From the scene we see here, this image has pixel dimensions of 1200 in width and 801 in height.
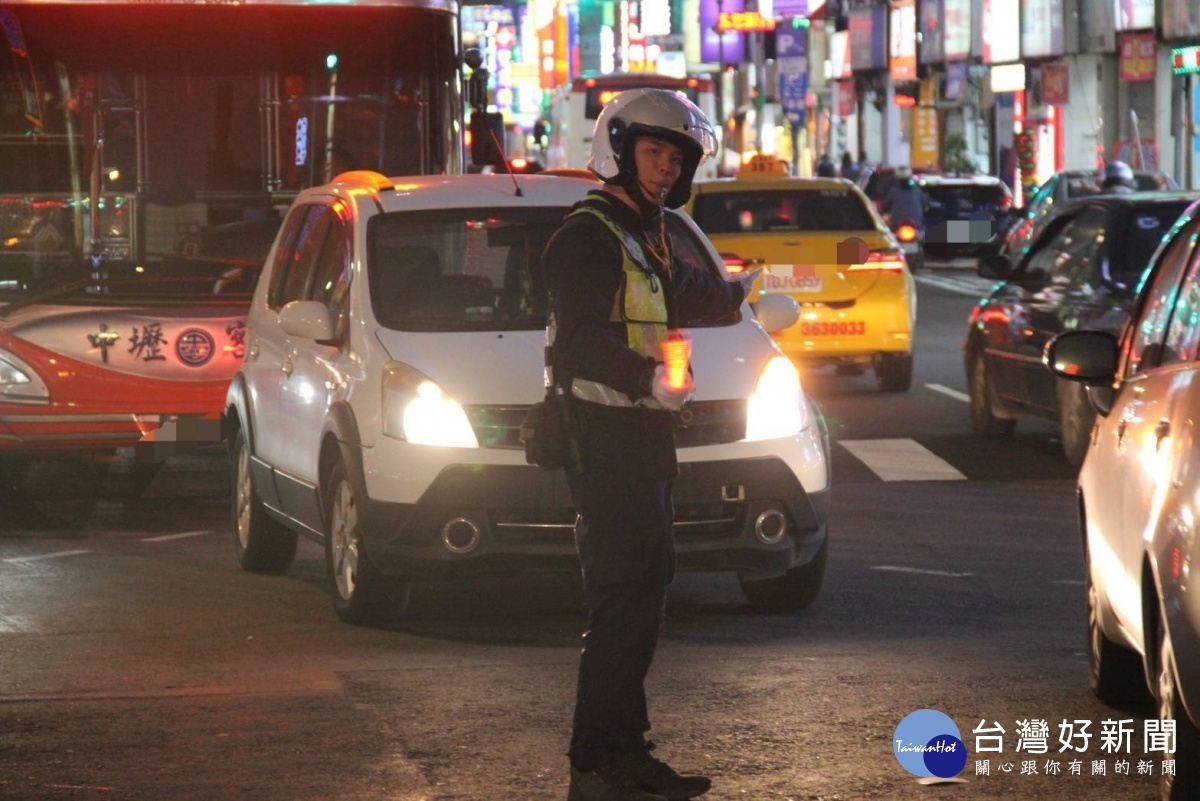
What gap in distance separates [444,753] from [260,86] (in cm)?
790

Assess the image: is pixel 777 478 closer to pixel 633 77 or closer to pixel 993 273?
pixel 993 273

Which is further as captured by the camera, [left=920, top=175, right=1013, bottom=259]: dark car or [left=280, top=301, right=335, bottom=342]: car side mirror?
[left=920, top=175, right=1013, bottom=259]: dark car

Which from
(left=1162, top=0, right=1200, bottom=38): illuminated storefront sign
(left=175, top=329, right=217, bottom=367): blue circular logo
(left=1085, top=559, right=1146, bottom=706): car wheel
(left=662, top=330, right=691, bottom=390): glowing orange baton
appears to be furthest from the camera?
(left=1162, top=0, right=1200, bottom=38): illuminated storefront sign

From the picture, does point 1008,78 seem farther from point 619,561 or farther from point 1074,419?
point 619,561

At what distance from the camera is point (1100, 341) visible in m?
7.07

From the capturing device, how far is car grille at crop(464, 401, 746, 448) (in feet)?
28.6

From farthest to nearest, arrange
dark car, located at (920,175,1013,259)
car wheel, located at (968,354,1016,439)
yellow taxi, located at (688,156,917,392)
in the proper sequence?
dark car, located at (920,175,1013,259) → yellow taxi, located at (688,156,917,392) → car wheel, located at (968,354,1016,439)

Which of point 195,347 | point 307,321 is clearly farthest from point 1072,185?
point 307,321

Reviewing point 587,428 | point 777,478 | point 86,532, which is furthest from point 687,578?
point 587,428

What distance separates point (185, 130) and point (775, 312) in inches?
220

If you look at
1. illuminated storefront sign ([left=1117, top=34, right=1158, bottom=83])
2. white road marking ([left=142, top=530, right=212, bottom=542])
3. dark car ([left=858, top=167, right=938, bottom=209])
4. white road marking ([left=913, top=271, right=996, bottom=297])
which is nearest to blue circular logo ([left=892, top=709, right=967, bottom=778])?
white road marking ([left=142, top=530, right=212, bottom=542])

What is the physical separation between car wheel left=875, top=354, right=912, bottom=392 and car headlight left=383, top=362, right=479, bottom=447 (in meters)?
10.5

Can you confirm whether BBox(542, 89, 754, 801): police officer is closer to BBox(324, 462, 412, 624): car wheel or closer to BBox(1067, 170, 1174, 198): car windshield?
BBox(324, 462, 412, 624): car wheel

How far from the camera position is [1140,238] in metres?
13.9
